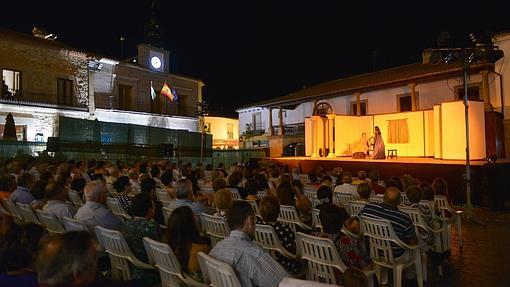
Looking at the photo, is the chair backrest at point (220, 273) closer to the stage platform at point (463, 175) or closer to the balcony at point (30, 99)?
the stage platform at point (463, 175)

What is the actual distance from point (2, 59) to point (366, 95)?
20081 millimetres

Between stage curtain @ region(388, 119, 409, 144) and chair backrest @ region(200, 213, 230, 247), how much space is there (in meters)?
14.1

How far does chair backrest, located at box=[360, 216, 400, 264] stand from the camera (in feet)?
12.6

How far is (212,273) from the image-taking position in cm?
247

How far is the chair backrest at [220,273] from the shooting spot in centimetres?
227

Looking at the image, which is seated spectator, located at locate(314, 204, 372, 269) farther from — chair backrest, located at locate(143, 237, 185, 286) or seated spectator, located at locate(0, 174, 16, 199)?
seated spectator, located at locate(0, 174, 16, 199)

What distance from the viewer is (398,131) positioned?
16.9 meters

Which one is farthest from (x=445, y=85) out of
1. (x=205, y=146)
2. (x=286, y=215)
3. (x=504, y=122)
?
(x=286, y=215)

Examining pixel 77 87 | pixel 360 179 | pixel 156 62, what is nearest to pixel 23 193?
pixel 360 179

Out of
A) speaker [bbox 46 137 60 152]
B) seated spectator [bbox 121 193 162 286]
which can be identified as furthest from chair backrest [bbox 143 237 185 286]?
speaker [bbox 46 137 60 152]

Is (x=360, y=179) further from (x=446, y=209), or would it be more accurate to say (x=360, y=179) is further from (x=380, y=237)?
(x=380, y=237)

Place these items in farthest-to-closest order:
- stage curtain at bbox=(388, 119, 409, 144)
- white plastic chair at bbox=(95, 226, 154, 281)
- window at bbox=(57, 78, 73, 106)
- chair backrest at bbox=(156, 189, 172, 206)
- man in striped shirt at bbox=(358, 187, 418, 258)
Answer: window at bbox=(57, 78, 73, 106), stage curtain at bbox=(388, 119, 409, 144), chair backrest at bbox=(156, 189, 172, 206), man in striped shirt at bbox=(358, 187, 418, 258), white plastic chair at bbox=(95, 226, 154, 281)

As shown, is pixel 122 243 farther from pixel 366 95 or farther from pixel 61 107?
pixel 61 107

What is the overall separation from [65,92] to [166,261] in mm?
24989
